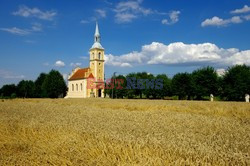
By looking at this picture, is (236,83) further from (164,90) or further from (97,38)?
(97,38)

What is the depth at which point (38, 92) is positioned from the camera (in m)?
94.8

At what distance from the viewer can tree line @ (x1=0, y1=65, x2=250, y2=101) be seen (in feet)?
179

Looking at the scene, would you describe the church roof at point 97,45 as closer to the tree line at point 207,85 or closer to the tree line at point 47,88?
the tree line at point 47,88

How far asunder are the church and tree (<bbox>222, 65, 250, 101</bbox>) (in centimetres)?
6050

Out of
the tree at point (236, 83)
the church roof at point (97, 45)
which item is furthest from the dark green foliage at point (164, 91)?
the church roof at point (97, 45)

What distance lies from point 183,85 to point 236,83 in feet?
46.6

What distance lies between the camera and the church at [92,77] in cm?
10725

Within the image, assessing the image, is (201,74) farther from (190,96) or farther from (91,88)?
(91,88)

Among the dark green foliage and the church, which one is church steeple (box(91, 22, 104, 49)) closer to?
the church

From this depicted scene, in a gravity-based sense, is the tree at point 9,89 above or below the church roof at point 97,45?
below

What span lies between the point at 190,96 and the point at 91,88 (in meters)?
52.5

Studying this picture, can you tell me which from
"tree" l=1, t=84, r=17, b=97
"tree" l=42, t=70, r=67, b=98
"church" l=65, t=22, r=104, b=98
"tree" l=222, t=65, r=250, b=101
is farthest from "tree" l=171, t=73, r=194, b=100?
"tree" l=1, t=84, r=17, b=97

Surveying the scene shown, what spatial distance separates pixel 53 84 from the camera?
285 feet

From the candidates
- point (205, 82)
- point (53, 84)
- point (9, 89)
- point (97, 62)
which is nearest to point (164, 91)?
point (205, 82)
